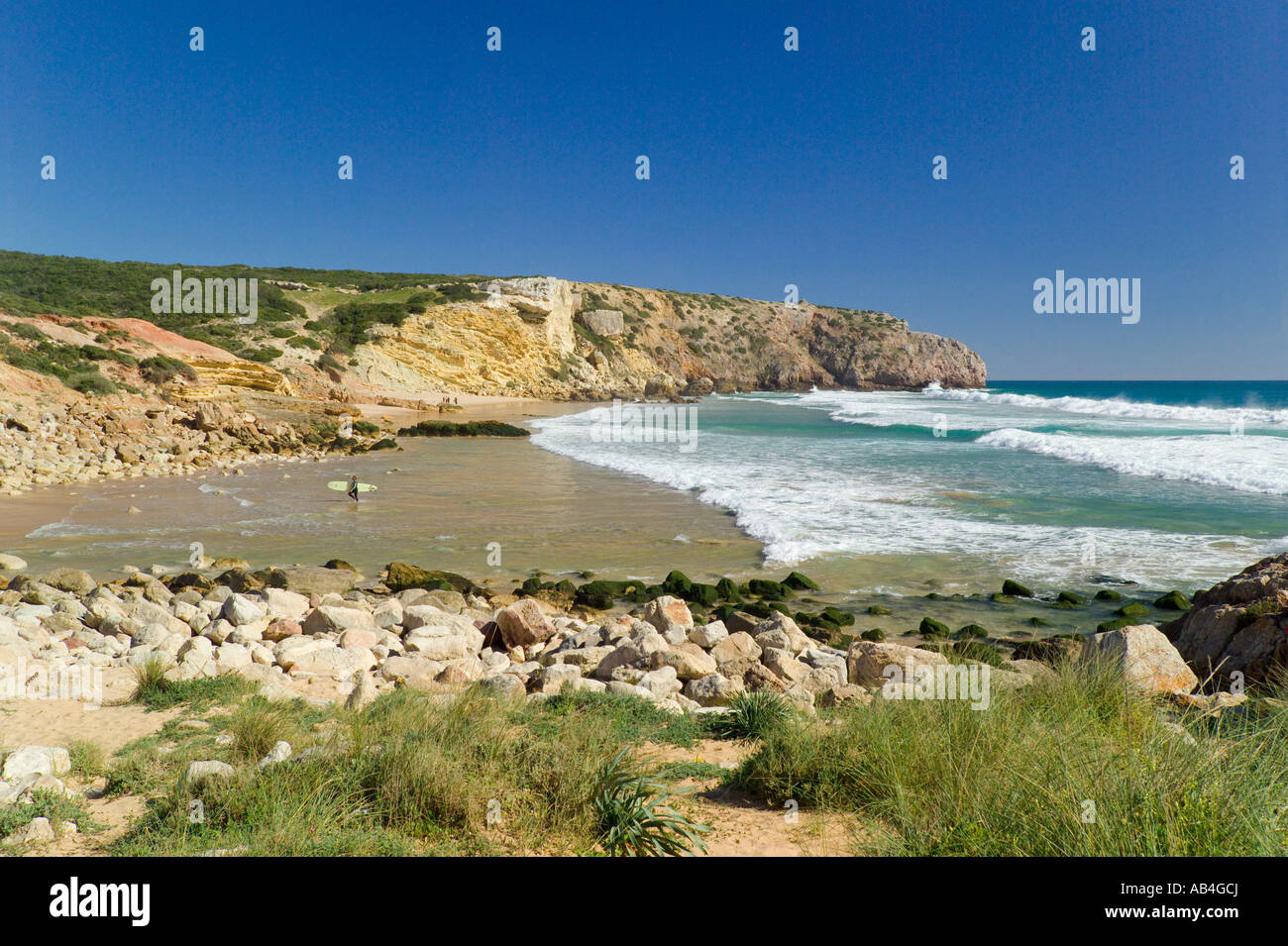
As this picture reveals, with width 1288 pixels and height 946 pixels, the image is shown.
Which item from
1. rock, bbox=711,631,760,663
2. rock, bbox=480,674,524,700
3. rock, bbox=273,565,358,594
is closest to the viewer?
rock, bbox=480,674,524,700

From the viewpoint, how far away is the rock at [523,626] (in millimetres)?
7227

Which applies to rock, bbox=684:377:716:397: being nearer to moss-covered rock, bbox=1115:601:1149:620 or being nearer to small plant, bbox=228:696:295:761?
moss-covered rock, bbox=1115:601:1149:620

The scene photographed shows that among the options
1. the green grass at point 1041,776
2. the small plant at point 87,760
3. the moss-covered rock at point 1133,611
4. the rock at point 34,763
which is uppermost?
the green grass at point 1041,776

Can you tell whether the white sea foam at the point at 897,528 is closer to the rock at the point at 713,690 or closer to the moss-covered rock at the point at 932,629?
the moss-covered rock at the point at 932,629

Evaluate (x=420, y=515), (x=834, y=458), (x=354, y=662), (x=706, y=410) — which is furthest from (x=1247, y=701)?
(x=706, y=410)

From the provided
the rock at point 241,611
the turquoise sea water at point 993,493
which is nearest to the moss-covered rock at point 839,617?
the turquoise sea water at point 993,493

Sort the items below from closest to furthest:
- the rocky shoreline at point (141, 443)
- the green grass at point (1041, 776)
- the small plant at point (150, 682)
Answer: the green grass at point (1041, 776) < the small plant at point (150, 682) < the rocky shoreline at point (141, 443)

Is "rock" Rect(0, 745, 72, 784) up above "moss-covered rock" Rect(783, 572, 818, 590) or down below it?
above

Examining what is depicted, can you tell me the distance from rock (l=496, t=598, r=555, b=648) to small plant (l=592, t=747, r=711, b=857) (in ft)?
12.4

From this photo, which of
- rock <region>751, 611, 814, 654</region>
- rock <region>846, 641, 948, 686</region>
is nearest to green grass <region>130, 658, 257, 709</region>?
rock <region>751, 611, 814, 654</region>

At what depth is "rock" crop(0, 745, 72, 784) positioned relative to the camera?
3.72 meters

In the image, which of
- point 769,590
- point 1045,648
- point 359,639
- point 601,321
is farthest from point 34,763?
point 601,321

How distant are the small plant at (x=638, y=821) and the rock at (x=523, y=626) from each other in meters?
3.76

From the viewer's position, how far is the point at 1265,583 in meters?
6.28
